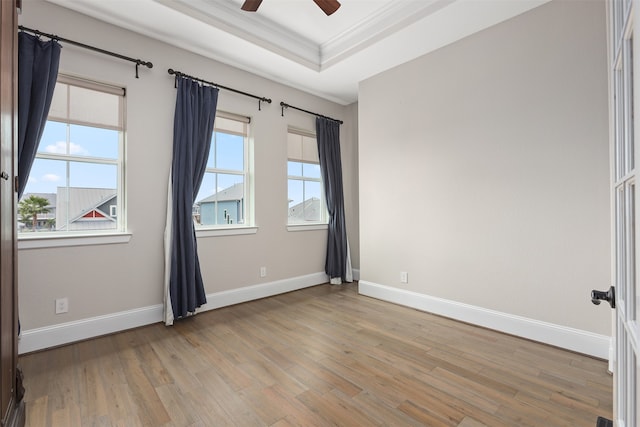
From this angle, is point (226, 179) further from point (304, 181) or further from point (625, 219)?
point (625, 219)

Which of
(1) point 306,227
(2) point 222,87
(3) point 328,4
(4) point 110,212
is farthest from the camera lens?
(1) point 306,227

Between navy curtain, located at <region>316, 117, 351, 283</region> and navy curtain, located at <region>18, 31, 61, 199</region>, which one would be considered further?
navy curtain, located at <region>316, 117, 351, 283</region>

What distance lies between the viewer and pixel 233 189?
12.2 ft

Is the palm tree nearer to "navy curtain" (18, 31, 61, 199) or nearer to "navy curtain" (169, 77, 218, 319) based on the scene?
"navy curtain" (18, 31, 61, 199)

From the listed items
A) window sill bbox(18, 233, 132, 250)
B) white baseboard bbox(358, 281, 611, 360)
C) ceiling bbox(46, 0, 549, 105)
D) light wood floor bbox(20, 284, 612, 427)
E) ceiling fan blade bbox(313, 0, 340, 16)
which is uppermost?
ceiling bbox(46, 0, 549, 105)

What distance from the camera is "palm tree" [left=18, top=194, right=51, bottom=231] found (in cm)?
240

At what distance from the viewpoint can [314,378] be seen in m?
2.00

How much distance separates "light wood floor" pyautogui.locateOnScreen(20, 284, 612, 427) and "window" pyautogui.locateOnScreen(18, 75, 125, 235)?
108 cm

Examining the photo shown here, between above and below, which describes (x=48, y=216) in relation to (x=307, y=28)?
below

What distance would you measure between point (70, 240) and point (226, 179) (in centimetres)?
163

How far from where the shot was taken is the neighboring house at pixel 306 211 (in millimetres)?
4402

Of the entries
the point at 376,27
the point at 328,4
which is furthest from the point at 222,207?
the point at 376,27

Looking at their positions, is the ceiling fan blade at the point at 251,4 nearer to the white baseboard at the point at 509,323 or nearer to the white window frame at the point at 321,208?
the white window frame at the point at 321,208

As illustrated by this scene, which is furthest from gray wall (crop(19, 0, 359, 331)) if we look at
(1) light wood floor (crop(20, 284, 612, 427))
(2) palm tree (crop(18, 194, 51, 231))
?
(1) light wood floor (crop(20, 284, 612, 427))
